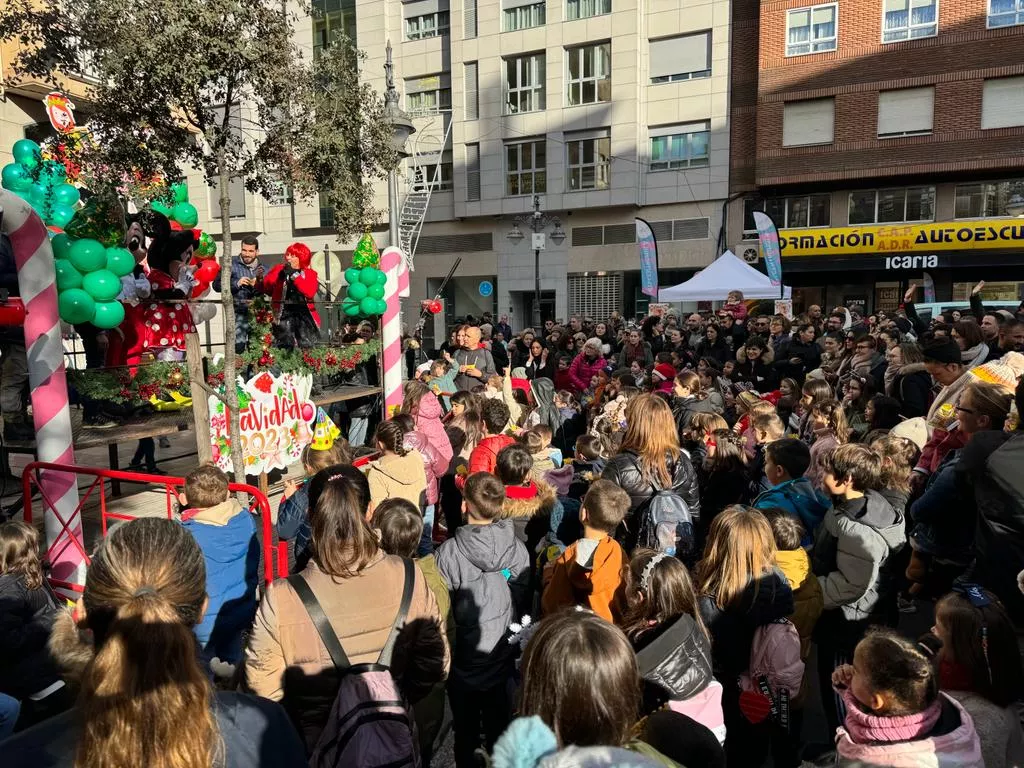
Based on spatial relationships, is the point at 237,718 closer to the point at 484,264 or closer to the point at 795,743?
the point at 795,743

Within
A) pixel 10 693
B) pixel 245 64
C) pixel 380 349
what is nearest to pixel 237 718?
pixel 10 693

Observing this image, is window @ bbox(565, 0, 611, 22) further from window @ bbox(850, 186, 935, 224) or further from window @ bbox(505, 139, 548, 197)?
window @ bbox(850, 186, 935, 224)

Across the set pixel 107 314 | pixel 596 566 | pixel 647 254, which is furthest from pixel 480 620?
pixel 647 254

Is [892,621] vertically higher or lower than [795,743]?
higher

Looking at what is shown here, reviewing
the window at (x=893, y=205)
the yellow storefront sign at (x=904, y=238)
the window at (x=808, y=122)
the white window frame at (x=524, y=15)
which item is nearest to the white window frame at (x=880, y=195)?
the window at (x=893, y=205)

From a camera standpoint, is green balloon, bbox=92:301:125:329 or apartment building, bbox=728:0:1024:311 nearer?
green balloon, bbox=92:301:125:329

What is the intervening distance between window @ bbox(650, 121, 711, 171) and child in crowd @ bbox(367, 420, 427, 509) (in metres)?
23.9

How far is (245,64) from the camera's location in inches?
181

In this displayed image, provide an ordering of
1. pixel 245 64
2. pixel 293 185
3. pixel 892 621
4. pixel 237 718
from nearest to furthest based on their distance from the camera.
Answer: pixel 237 718 < pixel 892 621 < pixel 245 64 < pixel 293 185

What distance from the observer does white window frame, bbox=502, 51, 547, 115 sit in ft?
89.5

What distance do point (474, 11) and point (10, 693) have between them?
2998 centimetres

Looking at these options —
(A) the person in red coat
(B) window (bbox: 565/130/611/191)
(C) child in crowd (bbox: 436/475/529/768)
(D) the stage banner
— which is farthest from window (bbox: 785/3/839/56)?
(C) child in crowd (bbox: 436/475/529/768)

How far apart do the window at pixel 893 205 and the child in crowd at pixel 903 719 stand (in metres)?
25.5

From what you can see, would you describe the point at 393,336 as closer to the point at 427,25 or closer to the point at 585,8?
the point at 585,8
